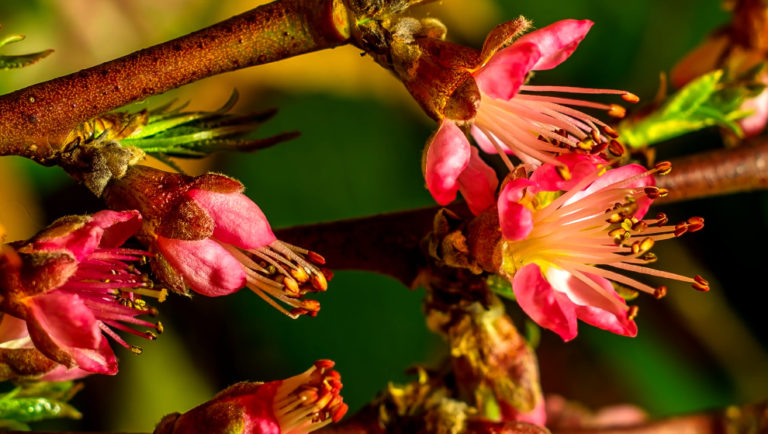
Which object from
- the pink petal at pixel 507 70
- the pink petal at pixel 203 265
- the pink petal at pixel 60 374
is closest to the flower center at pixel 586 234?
the pink petal at pixel 507 70

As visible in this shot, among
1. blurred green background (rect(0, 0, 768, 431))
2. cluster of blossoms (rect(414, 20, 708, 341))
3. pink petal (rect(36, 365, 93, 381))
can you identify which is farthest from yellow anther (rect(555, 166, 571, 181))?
blurred green background (rect(0, 0, 768, 431))

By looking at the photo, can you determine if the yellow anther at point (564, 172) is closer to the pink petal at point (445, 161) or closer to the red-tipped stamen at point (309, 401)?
the pink petal at point (445, 161)

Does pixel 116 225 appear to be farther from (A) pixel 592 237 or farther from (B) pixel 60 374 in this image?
(A) pixel 592 237

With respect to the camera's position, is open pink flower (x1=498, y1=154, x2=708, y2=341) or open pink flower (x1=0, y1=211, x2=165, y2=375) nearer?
open pink flower (x1=0, y1=211, x2=165, y2=375)

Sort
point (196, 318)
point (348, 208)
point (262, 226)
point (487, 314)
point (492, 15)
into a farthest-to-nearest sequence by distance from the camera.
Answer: point (492, 15) → point (348, 208) → point (196, 318) → point (487, 314) → point (262, 226)

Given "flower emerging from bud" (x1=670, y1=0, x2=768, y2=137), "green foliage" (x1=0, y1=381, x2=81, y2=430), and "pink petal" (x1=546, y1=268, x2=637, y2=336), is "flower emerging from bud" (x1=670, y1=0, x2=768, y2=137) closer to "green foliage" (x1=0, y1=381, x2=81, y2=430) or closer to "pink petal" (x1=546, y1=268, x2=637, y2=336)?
"pink petal" (x1=546, y1=268, x2=637, y2=336)

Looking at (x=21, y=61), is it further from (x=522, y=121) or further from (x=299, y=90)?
(x=299, y=90)

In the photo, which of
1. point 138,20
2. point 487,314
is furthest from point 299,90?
point 487,314
